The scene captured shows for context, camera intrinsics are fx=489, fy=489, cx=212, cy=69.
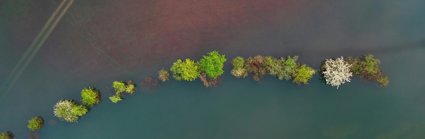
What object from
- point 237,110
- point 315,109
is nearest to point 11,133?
point 237,110

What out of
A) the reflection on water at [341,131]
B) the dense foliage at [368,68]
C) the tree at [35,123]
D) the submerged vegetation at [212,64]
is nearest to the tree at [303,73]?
the dense foliage at [368,68]

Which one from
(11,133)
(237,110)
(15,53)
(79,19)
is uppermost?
(79,19)

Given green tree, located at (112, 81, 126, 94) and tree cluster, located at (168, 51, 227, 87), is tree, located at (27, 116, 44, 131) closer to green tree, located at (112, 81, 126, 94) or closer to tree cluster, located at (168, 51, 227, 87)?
green tree, located at (112, 81, 126, 94)

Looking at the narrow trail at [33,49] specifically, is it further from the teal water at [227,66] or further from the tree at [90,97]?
the tree at [90,97]

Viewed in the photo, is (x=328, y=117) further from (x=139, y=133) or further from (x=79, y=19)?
(x=79, y=19)

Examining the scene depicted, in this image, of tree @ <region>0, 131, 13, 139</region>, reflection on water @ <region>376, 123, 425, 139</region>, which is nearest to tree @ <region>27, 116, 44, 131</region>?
tree @ <region>0, 131, 13, 139</region>

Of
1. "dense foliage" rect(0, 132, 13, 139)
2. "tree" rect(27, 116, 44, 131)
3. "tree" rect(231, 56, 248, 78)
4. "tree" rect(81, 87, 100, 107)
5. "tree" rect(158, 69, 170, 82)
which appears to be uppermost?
"tree" rect(231, 56, 248, 78)
